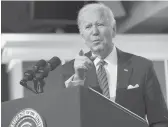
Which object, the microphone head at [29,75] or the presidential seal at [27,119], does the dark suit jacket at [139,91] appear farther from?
the presidential seal at [27,119]

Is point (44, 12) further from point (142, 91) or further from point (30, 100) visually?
point (30, 100)

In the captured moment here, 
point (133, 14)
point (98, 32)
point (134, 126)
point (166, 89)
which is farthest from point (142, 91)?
point (133, 14)

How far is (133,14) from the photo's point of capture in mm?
2775

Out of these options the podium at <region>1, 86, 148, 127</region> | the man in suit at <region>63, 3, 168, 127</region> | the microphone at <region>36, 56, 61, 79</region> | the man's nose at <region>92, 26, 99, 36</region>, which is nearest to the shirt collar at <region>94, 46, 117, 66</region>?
the man in suit at <region>63, 3, 168, 127</region>

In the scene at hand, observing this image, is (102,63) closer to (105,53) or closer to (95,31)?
(105,53)

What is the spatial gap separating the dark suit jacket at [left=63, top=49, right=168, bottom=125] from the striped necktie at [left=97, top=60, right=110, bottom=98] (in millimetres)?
16

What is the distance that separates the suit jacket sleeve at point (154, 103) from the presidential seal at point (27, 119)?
1.87ft

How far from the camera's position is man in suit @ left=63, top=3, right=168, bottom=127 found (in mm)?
1455

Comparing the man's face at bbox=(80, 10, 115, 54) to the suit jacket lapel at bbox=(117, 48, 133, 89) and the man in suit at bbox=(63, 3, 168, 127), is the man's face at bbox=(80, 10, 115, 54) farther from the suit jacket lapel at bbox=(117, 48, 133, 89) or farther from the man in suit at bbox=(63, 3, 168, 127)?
the suit jacket lapel at bbox=(117, 48, 133, 89)

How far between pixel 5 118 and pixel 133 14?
1.79 m

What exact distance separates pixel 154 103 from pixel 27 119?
61cm

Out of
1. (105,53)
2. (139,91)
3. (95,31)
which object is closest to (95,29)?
(95,31)

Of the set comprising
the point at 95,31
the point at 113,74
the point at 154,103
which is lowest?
the point at 154,103

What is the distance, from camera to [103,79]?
1.49 meters
